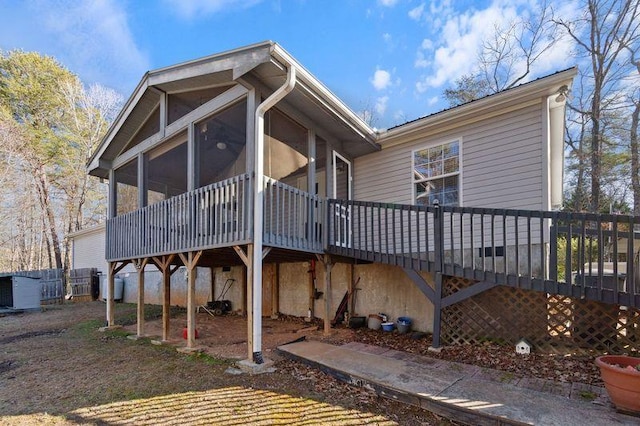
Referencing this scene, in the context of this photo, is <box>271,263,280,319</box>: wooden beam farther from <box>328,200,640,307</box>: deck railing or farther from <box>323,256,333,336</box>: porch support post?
<box>328,200,640,307</box>: deck railing

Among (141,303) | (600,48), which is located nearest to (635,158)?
(600,48)

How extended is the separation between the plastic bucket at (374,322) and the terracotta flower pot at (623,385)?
13.5 feet

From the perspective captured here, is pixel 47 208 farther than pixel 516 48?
Yes

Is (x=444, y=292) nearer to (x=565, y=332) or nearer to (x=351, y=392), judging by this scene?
(x=565, y=332)

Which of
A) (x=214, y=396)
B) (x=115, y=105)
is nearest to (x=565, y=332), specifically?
(x=214, y=396)

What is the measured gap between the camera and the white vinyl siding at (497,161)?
6109mm

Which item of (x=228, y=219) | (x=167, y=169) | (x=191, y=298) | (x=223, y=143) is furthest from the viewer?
(x=167, y=169)

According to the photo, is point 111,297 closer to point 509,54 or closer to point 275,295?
point 275,295

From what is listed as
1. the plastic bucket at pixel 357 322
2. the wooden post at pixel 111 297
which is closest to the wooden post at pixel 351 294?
the plastic bucket at pixel 357 322

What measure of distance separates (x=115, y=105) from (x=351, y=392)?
80.6 ft

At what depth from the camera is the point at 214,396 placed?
428 cm

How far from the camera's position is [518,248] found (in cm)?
561

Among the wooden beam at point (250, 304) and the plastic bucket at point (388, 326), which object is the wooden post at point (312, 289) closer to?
the plastic bucket at point (388, 326)

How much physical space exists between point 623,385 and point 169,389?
4.96 metres
